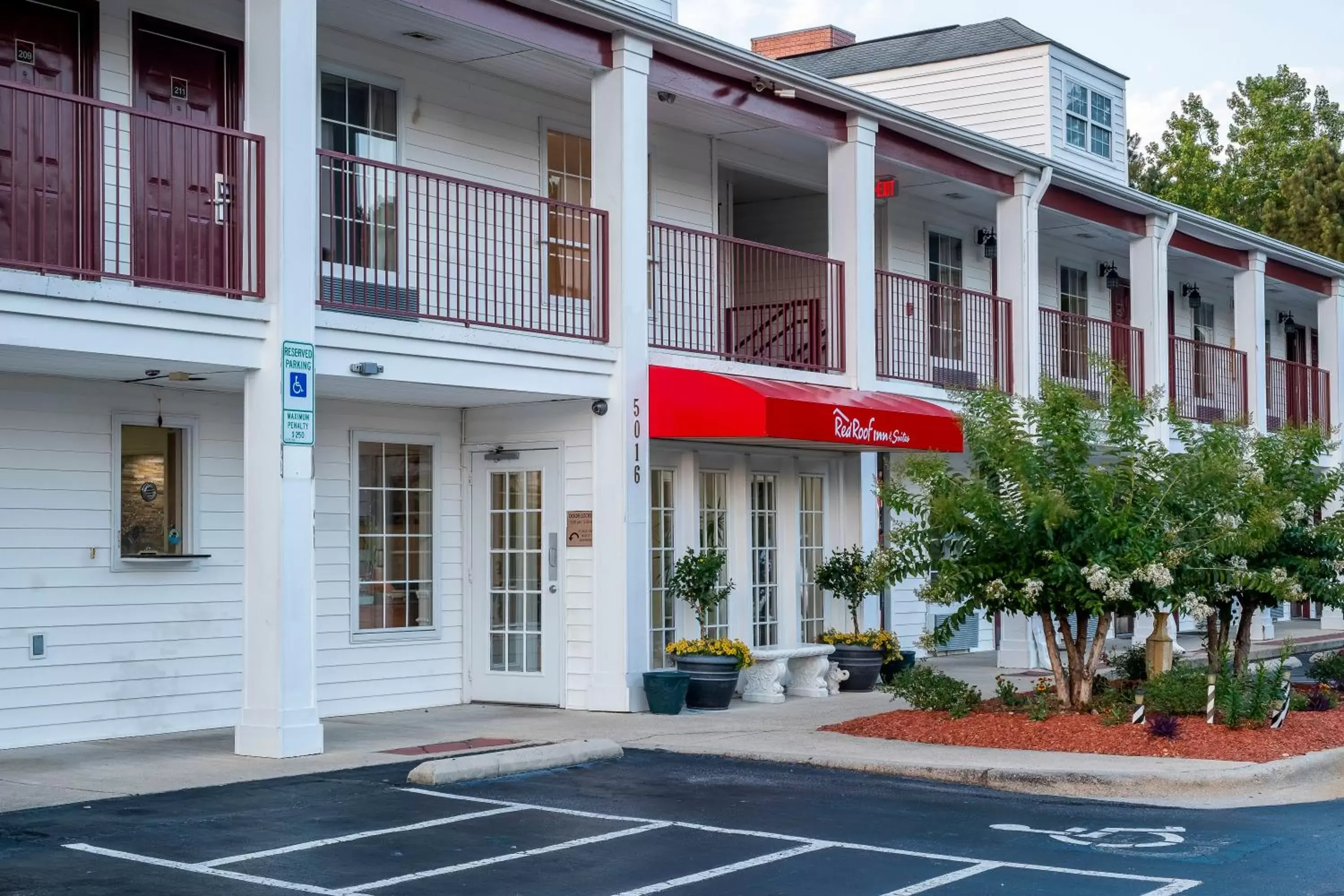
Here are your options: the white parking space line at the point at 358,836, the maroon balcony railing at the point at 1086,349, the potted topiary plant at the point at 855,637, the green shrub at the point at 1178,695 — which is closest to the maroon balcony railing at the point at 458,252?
the potted topiary plant at the point at 855,637

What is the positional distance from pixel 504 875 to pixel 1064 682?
6.42m

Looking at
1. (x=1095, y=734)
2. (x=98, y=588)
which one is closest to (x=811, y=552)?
(x=1095, y=734)

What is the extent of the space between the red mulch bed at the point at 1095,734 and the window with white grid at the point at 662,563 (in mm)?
2936

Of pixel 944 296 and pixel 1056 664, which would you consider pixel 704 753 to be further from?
pixel 944 296

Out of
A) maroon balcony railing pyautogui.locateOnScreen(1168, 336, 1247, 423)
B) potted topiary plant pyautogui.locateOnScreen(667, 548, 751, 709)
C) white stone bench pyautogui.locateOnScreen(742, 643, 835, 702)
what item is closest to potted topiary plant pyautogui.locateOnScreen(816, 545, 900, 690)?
white stone bench pyautogui.locateOnScreen(742, 643, 835, 702)

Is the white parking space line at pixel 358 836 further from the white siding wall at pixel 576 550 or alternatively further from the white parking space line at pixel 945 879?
the white siding wall at pixel 576 550

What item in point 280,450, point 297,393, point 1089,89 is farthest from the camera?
point 1089,89

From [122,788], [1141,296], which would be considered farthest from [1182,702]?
[1141,296]

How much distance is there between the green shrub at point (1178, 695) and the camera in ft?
40.3

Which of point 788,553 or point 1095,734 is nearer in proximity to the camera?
point 1095,734

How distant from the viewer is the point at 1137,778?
1030 cm

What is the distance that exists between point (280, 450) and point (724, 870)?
194 inches

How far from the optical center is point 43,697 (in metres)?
11.9

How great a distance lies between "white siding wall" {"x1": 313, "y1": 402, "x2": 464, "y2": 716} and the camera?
13992 millimetres
